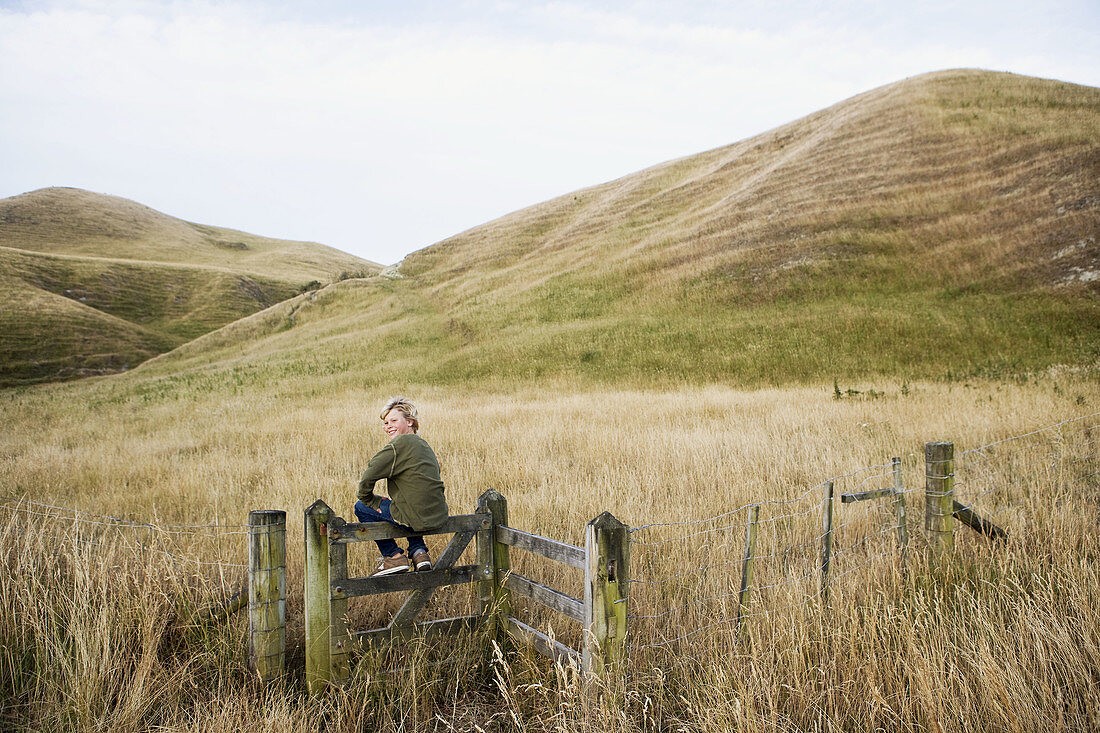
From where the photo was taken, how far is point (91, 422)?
64.6 feet

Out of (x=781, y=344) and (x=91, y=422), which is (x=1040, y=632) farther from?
(x=91, y=422)

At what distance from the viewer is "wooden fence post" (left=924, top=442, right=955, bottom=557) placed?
515cm

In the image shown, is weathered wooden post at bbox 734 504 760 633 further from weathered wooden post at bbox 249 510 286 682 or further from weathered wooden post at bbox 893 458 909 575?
weathered wooden post at bbox 249 510 286 682

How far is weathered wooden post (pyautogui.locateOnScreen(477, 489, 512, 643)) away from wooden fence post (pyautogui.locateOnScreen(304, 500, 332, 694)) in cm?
108

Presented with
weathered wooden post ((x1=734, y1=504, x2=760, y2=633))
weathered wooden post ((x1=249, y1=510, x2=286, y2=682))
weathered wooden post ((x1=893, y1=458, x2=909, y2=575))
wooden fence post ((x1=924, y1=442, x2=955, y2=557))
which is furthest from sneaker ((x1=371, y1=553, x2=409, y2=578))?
wooden fence post ((x1=924, y1=442, x2=955, y2=557))

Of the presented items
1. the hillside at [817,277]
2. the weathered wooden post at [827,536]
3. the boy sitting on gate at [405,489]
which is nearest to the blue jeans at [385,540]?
the boy sitting on gate at [405,489]

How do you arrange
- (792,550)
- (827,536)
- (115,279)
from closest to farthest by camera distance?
(827,536) → (792,550) → (115,279)

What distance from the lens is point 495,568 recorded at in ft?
14.9

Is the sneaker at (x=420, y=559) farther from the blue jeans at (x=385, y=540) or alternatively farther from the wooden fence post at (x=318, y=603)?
the wooden fence post at (x=318, y=603)

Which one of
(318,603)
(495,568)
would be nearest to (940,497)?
(495,568)

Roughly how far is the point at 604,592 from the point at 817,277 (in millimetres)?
26165

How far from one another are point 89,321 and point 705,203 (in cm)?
6115

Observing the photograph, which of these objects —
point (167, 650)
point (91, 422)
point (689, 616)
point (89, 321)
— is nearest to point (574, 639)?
point (689, 616)

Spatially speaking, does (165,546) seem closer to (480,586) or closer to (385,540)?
(385,540)
